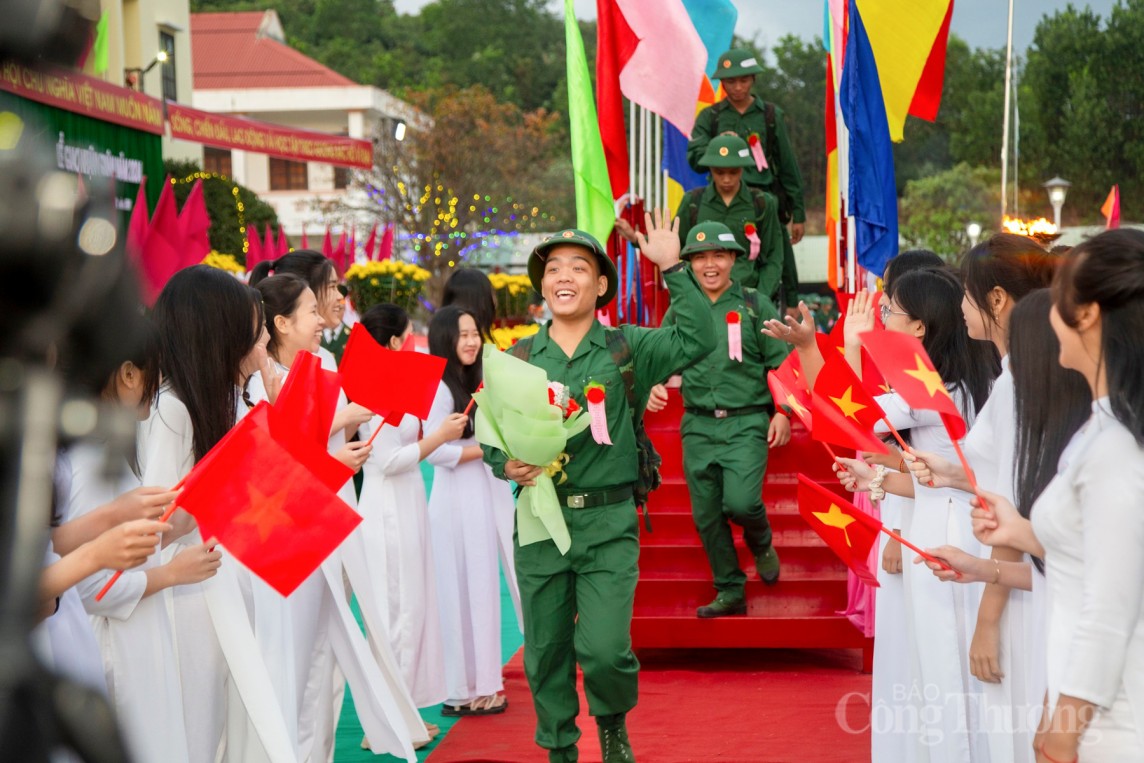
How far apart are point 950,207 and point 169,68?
25164 millimetres

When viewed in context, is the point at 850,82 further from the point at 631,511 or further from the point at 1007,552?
the point at 1007,552

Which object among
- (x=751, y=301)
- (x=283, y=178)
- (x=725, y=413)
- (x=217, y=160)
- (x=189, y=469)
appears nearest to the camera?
(x=189, y=469)

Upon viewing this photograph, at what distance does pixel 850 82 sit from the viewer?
6.70m

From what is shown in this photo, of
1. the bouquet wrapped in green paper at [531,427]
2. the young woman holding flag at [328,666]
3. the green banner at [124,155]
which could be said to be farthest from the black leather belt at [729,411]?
the green banner at [124,155]

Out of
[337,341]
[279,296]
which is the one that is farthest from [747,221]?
[279,296]

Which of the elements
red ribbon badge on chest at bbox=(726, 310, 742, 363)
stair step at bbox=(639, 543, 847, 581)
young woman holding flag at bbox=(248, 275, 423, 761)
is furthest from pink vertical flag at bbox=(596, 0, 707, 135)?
young woman holding flag at bbox=(248, 275, 423, 761)

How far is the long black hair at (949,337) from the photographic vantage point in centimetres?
396

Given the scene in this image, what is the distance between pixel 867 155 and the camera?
22.0 ft

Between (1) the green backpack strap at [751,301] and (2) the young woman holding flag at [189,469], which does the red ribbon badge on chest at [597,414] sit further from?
(1) the green backpack strap at [751,301]

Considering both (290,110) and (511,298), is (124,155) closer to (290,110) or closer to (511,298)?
(511,298)

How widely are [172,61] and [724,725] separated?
77.1 feet

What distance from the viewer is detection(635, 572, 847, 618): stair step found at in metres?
6.42

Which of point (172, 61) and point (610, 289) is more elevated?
point (172, 61)

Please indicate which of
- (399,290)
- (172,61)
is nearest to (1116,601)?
(399,290)
